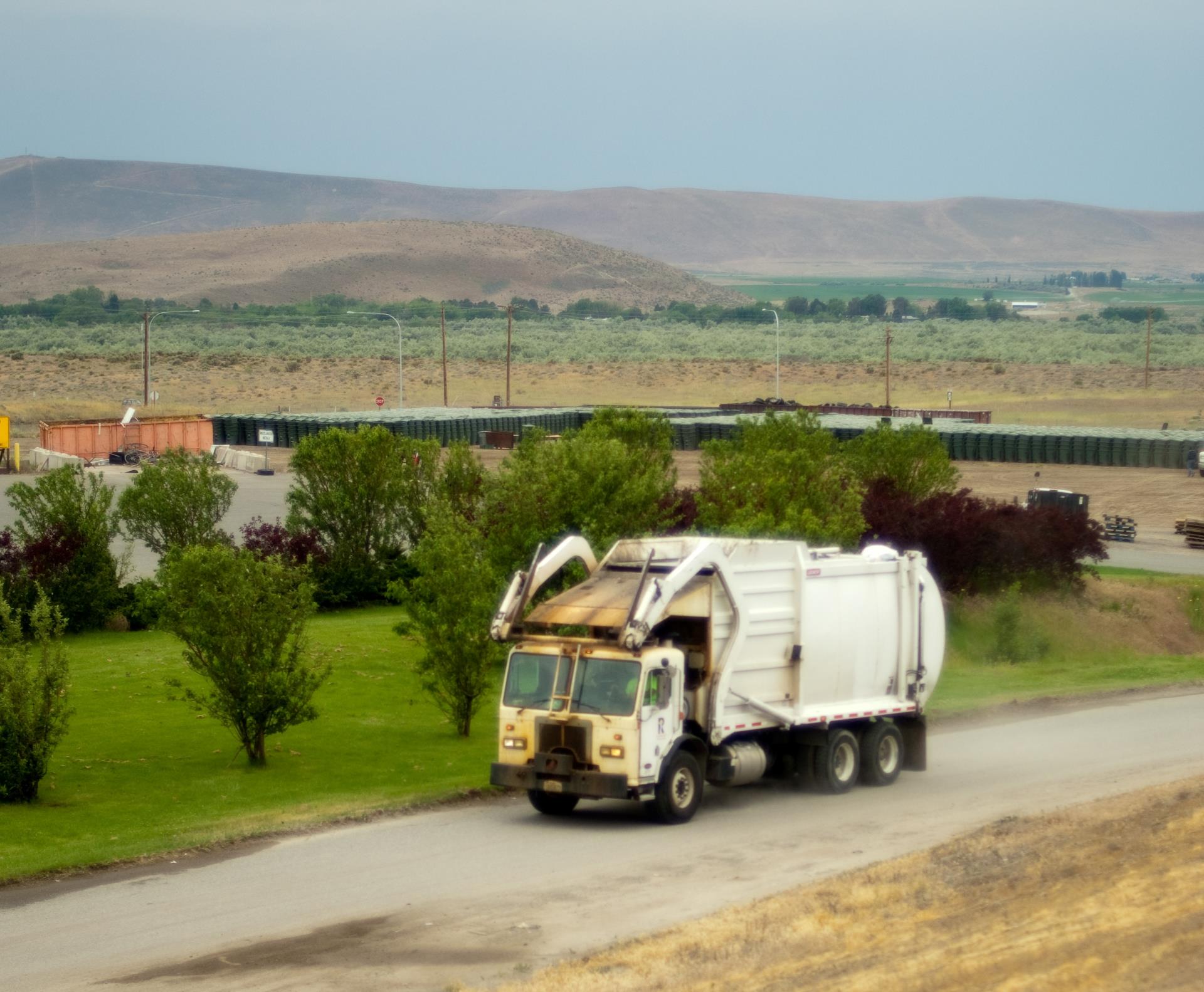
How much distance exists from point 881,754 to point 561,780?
497 cm

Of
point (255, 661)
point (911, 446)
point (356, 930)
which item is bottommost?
point (356, 930)

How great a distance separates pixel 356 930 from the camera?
13875 mm

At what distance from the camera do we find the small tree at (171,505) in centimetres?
3888

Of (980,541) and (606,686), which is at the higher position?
(980,541)

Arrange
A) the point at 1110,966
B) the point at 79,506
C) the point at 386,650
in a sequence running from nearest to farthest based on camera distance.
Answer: the point at 1110,966
the point at 386,650
the point at 79,506

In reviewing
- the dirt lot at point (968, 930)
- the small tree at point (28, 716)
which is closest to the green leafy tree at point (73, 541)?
the small tree at point (28, 716)

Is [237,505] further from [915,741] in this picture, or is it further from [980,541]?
[915,741]

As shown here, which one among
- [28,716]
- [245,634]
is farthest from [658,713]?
[28,716]

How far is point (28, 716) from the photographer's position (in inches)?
771

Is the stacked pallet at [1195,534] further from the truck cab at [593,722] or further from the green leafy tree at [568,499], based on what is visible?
the truck cab at [593,722]

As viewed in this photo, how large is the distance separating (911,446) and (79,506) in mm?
21602

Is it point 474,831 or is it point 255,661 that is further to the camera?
point 255,661

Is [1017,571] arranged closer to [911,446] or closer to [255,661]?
[911,446]

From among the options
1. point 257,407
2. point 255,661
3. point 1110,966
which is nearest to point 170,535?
point 255,661
